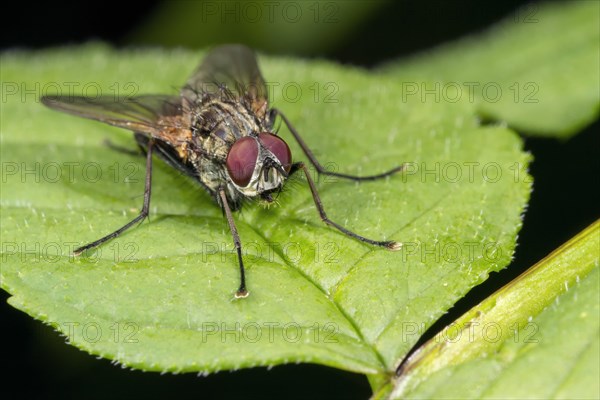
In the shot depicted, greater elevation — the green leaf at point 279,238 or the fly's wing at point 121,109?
the fly's wing at point 121,109

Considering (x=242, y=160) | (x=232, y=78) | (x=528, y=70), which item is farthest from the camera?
(x=528, y=70)

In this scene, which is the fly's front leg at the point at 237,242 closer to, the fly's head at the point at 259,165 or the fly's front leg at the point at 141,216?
the fly's head at the point at 259,165

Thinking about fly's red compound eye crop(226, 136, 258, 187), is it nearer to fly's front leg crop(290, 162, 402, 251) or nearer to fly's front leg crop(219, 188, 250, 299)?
fly's front leg crop(219, 188, 250, 299)

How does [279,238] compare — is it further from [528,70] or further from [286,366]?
[528,70]

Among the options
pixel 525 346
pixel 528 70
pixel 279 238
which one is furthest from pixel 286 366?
pixel 528 70

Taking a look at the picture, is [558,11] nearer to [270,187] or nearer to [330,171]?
[330,171]

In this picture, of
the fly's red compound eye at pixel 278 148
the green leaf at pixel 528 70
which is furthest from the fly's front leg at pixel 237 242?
the green leaf at pixel 528 70
